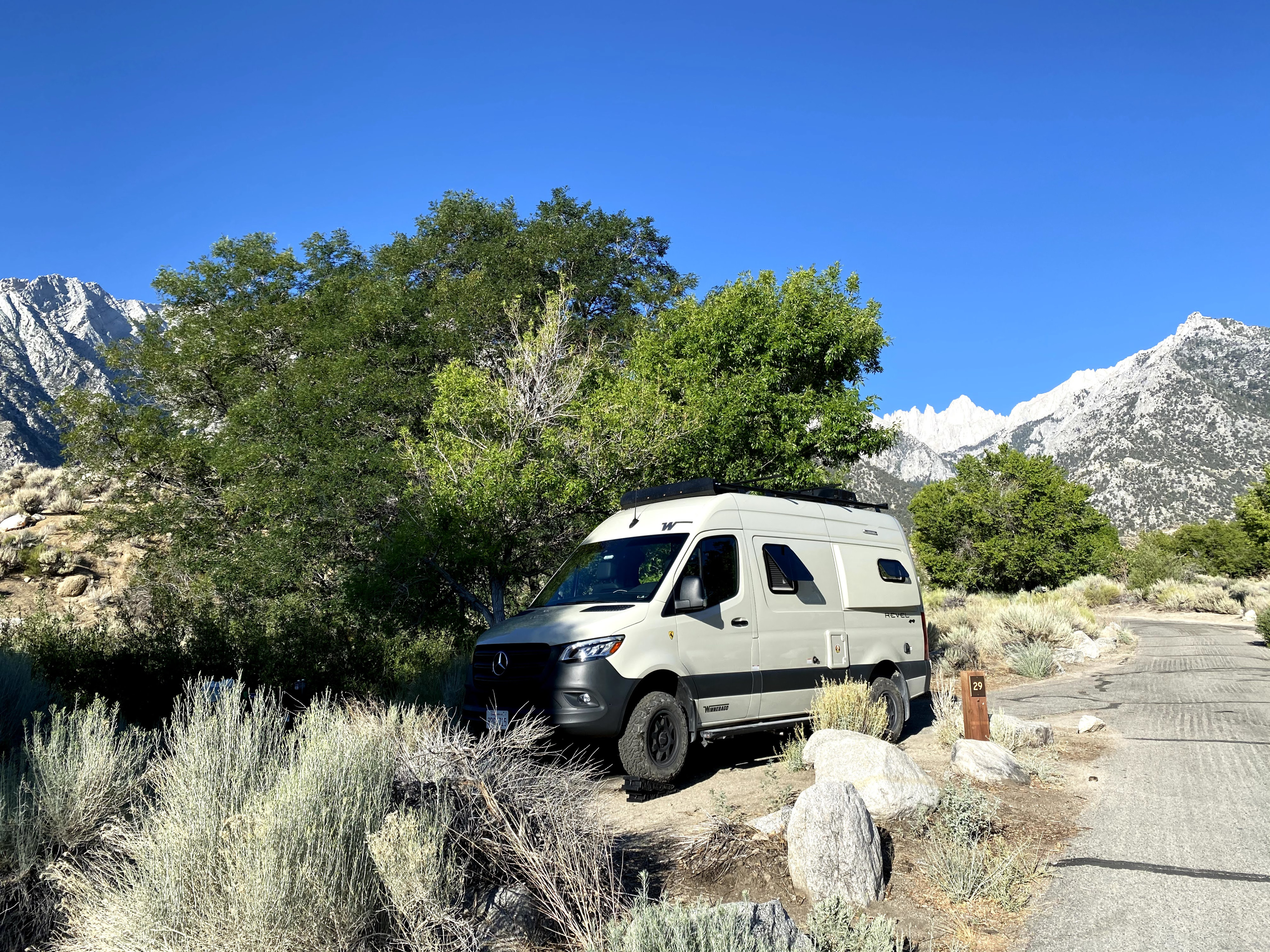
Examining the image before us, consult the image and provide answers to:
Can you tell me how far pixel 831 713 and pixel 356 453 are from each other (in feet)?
35.3

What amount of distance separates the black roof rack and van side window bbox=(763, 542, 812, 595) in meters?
0.71

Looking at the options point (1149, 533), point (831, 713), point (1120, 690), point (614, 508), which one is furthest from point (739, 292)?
point (1149, 533)

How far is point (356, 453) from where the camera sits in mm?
15250

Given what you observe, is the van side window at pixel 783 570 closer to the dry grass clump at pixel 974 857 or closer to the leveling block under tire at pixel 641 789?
the leveling block under tire at pixel 641 789

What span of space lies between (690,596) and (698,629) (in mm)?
413

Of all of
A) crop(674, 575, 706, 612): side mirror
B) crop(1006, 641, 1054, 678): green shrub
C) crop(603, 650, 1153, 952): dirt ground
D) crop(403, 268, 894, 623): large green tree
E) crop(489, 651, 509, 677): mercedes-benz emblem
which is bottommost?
crop(1006, 641, 1054, 678): green shrub

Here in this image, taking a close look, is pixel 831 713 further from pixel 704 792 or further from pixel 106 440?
pixel 106 440

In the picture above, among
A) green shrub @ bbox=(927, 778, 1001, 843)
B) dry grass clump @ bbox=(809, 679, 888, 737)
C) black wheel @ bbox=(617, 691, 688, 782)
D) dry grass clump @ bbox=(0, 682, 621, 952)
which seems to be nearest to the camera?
dry grass clump @ bbox=(0, 682, 621, 952)

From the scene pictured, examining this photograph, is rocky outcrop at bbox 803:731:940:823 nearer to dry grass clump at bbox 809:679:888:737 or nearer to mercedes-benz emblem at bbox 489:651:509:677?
dry grass clump at bbox 809:679:888:737

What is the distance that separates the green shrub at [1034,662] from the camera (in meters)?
15.4

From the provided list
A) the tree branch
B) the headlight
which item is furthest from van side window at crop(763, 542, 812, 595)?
the tree branch

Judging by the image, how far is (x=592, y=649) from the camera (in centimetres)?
673

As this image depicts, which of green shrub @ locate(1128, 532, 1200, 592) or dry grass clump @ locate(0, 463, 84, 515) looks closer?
dry grass clump @ locate(0, 463, 84, 515)

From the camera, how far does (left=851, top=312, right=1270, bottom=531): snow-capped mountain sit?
8094 cm
